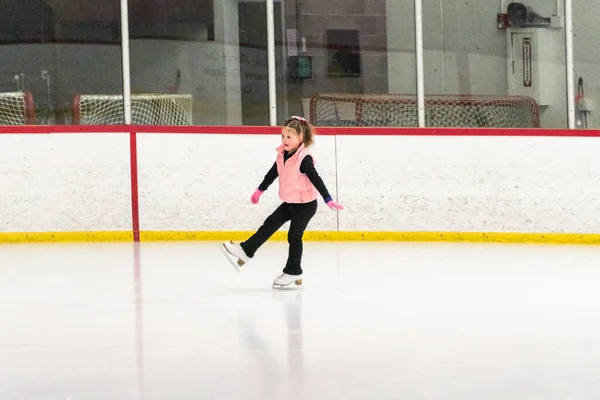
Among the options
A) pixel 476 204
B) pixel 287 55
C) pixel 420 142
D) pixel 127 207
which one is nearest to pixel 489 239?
pixel 476 204

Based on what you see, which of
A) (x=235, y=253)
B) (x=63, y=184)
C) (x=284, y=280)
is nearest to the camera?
(x=284, y=280)

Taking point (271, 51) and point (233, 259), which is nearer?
point (233, 259)

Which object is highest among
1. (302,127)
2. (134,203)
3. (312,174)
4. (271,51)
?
(271,51)

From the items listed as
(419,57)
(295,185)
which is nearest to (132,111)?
(419,57)

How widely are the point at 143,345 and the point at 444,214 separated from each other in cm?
519

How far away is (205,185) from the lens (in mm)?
10305

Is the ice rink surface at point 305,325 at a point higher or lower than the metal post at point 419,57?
lower

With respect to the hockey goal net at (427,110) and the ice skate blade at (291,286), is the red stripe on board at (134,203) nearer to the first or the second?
the hockey goal net at (427,110)

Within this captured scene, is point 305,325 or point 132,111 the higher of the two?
point 132,111

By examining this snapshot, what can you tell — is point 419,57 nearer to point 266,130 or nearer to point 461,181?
point 461,181

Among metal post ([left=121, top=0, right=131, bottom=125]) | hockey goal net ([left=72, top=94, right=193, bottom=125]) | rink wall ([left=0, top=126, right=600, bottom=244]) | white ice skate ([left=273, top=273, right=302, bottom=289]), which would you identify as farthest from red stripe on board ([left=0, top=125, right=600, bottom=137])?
white ice skate ([left=273, top=273, right=302, bottom=289])

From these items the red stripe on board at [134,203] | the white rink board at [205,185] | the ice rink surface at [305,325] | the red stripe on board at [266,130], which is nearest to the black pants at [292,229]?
the ice rink surface at [305,325]

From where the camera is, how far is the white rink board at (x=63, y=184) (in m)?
10.2

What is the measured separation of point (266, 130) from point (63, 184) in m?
1.74
